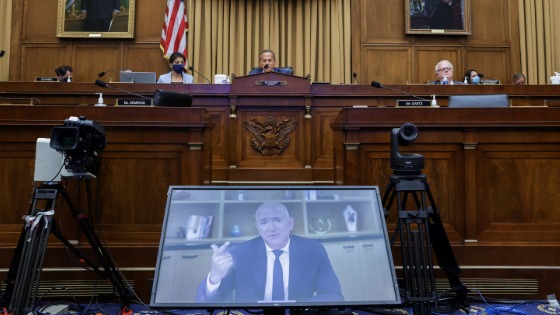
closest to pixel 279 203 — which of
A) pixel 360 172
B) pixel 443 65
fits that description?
pixel 360 172

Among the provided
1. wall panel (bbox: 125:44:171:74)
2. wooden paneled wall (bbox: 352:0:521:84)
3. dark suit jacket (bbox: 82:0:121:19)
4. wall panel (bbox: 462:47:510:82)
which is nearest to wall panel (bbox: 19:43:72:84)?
dark suit jacket (bbox: 82:0:121:19)

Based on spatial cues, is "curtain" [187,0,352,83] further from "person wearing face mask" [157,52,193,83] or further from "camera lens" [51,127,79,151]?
"camera lens" [51,127,79,151]

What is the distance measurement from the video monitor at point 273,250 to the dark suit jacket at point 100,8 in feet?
18.9

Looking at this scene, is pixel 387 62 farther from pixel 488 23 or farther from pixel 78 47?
pixel 78 47

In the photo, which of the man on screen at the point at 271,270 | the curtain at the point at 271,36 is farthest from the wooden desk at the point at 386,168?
the curtain at the point at 271,36

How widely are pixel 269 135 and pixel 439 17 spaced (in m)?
4.15

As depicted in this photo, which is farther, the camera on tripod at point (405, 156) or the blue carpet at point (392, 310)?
the blue carpet at point (392, 310)

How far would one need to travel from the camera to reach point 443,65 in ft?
15.9

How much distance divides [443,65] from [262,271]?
13.8 feet

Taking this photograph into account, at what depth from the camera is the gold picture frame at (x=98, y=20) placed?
634 centimetres

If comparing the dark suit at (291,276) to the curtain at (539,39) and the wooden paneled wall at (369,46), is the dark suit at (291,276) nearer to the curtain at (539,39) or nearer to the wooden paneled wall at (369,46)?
the wooden paneled wall at (369,46)

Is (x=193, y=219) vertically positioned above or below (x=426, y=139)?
below

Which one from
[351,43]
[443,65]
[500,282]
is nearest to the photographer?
[500,282]

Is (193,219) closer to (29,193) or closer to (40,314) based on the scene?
(40,314)
